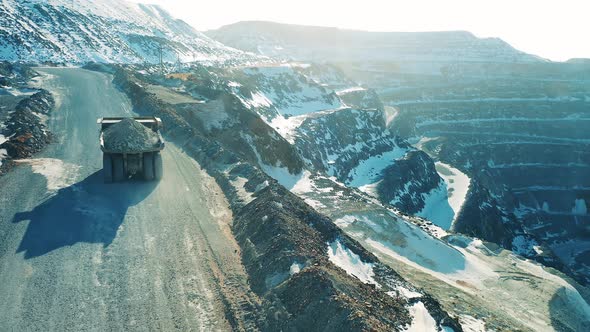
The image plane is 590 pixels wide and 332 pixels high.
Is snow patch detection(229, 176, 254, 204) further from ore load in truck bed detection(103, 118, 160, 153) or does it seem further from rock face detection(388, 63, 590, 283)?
rock face detection(388, 63, 590, 283)

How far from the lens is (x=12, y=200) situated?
1734 cm

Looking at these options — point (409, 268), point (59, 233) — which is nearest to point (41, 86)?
point (59, 233)

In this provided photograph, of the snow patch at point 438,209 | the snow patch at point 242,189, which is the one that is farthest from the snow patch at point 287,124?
the snow patch at point 242,189

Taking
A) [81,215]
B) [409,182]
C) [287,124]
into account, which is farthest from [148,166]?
[409,182]

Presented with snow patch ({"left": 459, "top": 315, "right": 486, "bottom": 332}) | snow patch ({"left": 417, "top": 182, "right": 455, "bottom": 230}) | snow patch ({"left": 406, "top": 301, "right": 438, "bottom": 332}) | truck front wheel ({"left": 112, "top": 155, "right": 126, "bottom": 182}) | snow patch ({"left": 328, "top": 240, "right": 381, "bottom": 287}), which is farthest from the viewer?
snow patch ({"left": 417, "top": 182, "right": 455, "bottom": 230})

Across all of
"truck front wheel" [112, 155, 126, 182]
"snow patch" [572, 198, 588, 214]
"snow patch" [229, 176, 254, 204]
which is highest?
"truck front wheel" [112, 155, 126, 182]

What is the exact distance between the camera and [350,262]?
1719 cm

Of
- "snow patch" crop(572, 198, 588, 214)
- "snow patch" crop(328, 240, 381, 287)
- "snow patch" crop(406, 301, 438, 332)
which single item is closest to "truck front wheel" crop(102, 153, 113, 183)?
"snow patch" crop(328, 240, 381, 287)

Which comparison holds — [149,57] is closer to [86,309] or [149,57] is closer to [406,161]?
[406,161]

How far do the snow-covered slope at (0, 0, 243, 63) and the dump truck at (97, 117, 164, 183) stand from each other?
2623 inches

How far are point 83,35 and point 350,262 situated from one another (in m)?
99.0

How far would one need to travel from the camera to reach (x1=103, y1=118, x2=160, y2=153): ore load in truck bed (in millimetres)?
19750

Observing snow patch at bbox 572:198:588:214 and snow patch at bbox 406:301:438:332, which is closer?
snow patch at bbox 406:301:438:332

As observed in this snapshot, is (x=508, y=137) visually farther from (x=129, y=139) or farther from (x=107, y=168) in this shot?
(x=107, y=168)
